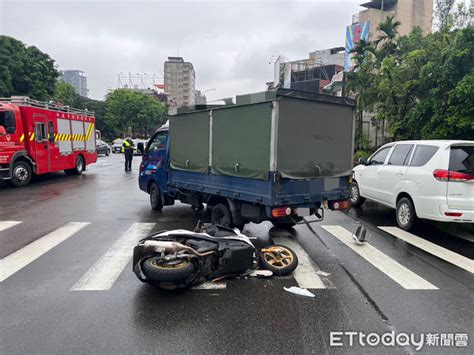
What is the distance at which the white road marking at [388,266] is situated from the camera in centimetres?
477

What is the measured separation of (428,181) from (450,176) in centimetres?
41

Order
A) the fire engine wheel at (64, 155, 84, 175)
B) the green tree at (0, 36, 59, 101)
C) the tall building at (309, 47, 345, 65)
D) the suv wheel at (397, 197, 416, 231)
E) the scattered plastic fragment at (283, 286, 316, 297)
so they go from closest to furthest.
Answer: the scattered plastic fragment at (283, 286, 316, 297) → the suv wheel at (397, 197, 416, 231) → the fire engine wheel at (64, 155, 84, 175) → the green tree at (0, 36, 59, 101) → the tall building at (309, 47, 345, 65)

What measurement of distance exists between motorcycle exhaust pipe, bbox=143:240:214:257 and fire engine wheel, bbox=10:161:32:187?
11.3 metres

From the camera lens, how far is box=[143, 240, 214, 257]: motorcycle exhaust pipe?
4445mm

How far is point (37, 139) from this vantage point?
14453mm

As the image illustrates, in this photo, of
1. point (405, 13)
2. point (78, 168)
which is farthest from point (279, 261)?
point (405, 13)

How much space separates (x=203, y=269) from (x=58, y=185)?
11754 millimetres

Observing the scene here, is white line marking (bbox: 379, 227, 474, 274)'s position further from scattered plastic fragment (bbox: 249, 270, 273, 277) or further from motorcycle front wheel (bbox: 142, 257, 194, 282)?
motorcycle front wheel (bbox: 142, 257, 194, 282)

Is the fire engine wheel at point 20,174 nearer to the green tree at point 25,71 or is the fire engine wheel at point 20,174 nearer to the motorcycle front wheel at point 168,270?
the motorcycle front wheel at point 168,270

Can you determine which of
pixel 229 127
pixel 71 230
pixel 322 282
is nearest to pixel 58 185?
pixel 71 230

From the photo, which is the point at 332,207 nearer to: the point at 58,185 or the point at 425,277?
the point at 425,277

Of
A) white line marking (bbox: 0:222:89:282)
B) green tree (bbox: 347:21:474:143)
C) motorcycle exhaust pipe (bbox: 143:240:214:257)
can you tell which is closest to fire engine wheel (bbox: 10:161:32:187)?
white line marking (bbox: 0:222:89:282)

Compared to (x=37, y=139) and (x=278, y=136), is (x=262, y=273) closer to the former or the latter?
(x=278, y=136)

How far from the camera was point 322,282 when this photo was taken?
4.79 m
